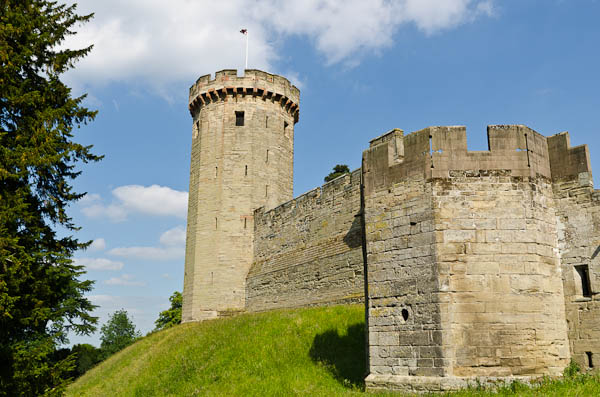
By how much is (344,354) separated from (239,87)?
59.7 feet

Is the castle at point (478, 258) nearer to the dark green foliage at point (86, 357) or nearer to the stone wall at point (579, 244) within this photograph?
the stone wall at point (579, 244)

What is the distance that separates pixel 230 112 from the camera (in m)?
27.2

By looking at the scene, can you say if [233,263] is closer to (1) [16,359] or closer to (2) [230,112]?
(2) [230,112]

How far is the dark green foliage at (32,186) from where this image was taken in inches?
399

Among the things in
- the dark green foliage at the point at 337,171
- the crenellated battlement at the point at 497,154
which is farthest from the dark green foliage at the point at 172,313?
the crenellated battlement at the point at 497,154

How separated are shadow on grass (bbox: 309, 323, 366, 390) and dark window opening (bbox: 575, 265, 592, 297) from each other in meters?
4.41

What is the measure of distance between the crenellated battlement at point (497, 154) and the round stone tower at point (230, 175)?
661 inches

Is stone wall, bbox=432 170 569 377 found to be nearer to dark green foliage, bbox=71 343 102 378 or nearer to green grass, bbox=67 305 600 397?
green grass, bbox=67 305 600 397

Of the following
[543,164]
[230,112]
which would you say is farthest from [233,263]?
[543,164]

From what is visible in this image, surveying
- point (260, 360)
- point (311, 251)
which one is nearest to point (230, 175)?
point (311, 251)

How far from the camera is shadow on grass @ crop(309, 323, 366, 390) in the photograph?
36.6 feet

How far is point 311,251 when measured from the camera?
71.3ft

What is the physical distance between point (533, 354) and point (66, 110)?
10.8 m

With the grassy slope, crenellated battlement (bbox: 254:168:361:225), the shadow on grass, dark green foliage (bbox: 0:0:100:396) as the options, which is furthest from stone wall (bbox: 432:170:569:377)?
crenellated battlement (bbox: 254:168:361:225)
